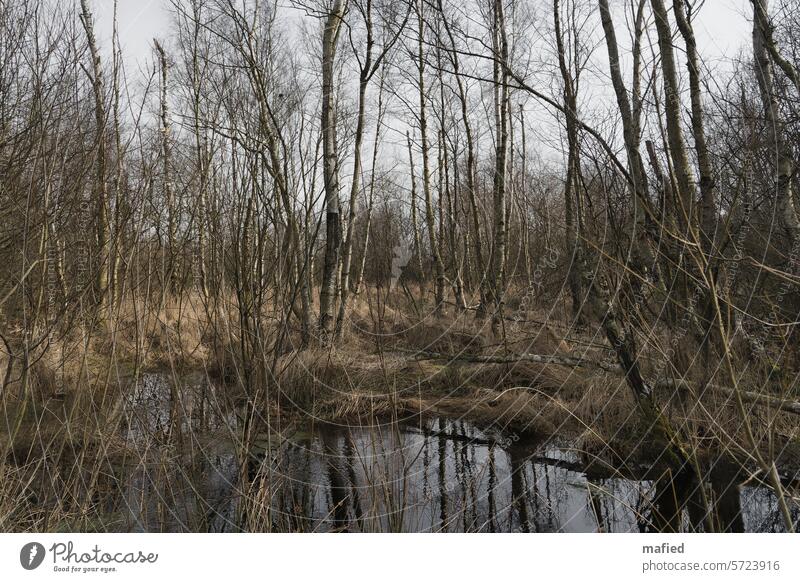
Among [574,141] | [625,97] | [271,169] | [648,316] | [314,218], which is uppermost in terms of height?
[625,97]

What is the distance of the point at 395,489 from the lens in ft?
6.86

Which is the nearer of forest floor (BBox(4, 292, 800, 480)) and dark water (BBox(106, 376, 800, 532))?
dark water (BBox(106, 376, 800, 532))

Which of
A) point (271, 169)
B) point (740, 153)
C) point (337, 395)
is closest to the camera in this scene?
point (271, 169)

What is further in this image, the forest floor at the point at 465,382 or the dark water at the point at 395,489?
the forest floor at the point at 465,382

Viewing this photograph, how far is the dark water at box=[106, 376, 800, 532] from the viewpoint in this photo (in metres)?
2.33

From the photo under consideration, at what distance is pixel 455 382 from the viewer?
5.69 m

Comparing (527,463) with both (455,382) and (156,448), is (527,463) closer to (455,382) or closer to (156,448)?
(455,382)

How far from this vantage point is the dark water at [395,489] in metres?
2.33

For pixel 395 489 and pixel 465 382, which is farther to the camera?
pixel 465 382

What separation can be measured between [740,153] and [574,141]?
780 mm

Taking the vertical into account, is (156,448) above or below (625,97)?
below

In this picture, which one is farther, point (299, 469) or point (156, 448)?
point (299, 469)
